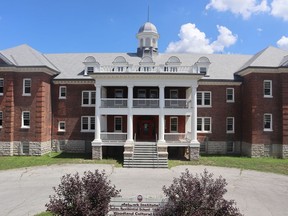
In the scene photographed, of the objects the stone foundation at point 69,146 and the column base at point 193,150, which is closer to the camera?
the column base at point 193,150

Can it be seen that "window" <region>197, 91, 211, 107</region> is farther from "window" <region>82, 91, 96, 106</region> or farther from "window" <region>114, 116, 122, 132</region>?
"window" <region>82, 91, 96, 106</region>

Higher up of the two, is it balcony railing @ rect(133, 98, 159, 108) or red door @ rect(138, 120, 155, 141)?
balcony railing @ rect(133, 98, 159, 108)

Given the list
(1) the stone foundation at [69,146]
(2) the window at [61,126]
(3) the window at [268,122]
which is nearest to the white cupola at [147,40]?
(2) the window at [61,126]

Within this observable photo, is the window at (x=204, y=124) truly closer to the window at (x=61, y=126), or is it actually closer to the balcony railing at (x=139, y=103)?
the balcony railing at (x=139, y=103)

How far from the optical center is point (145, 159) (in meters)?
25.0

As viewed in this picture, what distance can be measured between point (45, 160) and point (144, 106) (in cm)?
1064

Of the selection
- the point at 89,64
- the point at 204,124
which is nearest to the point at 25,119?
the point at 89,64

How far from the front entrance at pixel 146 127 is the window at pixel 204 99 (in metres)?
5.51

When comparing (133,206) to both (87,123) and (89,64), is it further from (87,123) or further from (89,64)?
(89,64)

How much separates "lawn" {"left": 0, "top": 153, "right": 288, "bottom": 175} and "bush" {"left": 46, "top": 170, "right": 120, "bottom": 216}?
14.8 m

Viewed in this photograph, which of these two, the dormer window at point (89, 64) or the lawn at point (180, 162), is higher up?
the dormer window at point (89, 64)

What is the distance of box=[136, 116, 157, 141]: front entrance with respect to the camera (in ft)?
105

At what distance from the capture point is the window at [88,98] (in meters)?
31.9

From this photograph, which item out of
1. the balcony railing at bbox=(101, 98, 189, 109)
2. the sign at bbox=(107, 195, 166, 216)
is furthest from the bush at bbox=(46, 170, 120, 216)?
the balcony railing at bbox=(101, 98, 189, 109)
